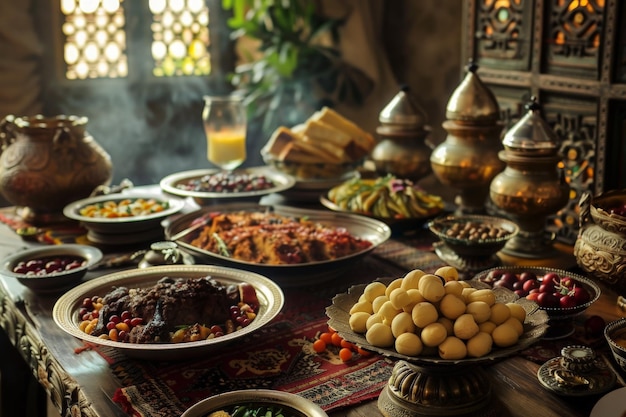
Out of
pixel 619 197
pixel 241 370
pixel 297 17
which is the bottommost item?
pixel 241 370

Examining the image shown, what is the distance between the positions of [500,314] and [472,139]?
1409mm

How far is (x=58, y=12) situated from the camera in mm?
5297

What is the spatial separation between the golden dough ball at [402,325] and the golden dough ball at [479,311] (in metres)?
0.12

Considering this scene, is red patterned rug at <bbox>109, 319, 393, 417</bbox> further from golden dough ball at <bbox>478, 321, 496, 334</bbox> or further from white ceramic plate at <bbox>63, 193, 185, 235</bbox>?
white ceramic plate at <bbox>63, 193, 185, 235</bbox>

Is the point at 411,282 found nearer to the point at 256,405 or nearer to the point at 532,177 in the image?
the point at 256,405

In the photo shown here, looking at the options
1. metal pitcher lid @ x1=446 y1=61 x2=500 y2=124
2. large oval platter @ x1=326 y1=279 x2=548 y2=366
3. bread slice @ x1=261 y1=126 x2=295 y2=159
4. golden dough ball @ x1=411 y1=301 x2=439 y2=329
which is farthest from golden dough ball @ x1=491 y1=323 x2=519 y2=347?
bread slice @ x1=261 y1=126 x2=295 y2=159

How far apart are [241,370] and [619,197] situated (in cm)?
122

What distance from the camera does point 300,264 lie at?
6.97 feet

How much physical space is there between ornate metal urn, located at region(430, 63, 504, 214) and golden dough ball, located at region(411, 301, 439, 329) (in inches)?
54.2

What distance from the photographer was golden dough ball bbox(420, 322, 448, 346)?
1.36 metres

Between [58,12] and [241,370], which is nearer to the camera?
[241,370]

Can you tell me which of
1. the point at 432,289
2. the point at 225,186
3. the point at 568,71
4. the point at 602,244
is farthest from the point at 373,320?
the point at 568,71

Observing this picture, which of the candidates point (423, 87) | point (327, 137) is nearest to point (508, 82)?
point (327, 137)

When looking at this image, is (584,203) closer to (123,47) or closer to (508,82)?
(508,82)
